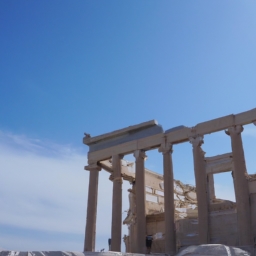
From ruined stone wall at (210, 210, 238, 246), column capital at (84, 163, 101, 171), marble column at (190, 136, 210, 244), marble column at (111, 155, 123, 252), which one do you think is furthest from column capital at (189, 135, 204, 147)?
column capital at (84, 163, 101, 171)

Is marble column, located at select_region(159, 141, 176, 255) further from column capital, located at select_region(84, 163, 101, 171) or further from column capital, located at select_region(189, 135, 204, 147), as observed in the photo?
column capital, located at select_region(84, 163, 101, 171)

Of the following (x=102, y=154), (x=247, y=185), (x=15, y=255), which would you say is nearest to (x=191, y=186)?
(x=102, y=154)

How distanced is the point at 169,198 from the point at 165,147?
2781 mm

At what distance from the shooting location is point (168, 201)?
19.9 metres

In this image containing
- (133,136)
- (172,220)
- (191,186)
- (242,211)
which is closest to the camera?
(242,211)

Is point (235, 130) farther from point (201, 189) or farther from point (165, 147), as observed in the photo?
point (165, 147)

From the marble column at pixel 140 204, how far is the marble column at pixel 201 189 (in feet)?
10.8

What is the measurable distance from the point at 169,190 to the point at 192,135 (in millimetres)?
3087

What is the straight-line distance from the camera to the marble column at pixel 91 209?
22047 millimetres

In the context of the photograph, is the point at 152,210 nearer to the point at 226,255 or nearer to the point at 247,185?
the point at 247,185

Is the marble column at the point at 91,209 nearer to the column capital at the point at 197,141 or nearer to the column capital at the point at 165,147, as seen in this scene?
the column capital at the point at 165,147

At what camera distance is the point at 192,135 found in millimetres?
20125

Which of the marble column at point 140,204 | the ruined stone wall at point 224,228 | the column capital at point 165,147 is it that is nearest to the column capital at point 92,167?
the marble column at point 140,204

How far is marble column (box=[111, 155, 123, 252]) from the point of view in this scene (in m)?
21.2
